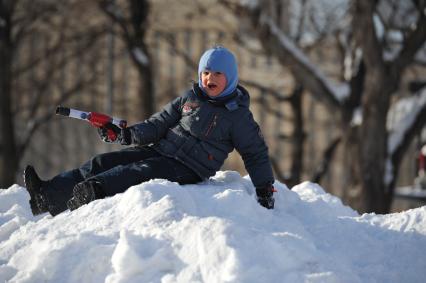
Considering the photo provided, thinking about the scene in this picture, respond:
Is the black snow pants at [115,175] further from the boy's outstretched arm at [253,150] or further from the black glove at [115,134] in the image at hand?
the boy's outstretched arm at [253,150]

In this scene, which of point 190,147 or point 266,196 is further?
point 190,147

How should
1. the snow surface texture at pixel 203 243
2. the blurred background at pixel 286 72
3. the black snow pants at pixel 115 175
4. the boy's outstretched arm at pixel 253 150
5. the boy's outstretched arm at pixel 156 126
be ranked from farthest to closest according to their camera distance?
1. the blurred background at pixel 286 72
2. the boy's outstretched arm at pixel 156 126
3. the boy's outstretched arm at pixel 253 150
4. the black snow pants at pixel 115 175
5. the snow surface texture at pixel 203 243

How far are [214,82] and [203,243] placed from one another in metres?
1.55

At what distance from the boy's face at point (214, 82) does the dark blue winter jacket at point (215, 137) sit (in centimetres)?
6

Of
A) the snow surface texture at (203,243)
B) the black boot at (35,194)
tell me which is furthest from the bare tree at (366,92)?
the black boot at (35,194)

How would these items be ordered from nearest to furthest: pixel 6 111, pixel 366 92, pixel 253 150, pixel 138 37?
pixel 253 150 → pixel 366 92 → pixel 6 111 → pixel 138 37

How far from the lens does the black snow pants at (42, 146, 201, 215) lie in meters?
4.59

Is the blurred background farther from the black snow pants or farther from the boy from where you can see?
the black snow pants

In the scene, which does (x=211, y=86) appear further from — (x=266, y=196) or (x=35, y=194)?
(x=35, y=194)

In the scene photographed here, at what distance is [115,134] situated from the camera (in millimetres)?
4977

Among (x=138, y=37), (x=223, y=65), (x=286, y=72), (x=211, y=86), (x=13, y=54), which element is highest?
(x=223, y=65)

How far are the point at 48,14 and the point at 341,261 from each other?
1233 cm

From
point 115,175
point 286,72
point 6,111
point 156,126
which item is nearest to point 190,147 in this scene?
point 156,126

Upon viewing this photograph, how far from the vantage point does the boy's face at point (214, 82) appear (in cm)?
480
